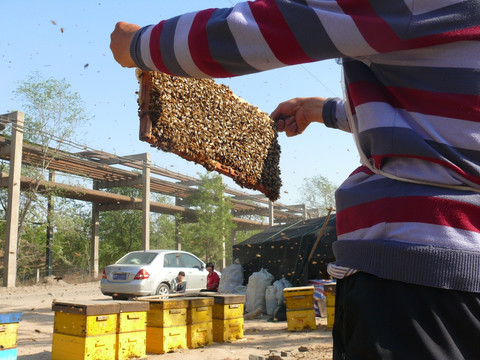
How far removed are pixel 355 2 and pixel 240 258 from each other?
40.9ft

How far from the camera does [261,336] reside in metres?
8.24

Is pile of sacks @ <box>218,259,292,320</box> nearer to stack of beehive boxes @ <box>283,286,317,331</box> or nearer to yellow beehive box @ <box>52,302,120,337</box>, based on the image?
stack of beehive boxes @ <box>283,286,317,331</box>

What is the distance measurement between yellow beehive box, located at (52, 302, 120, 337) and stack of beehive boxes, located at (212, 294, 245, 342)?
2.09 metres

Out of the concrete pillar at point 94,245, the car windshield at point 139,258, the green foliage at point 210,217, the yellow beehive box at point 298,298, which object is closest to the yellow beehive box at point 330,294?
the yellow beehive box at point 298,298

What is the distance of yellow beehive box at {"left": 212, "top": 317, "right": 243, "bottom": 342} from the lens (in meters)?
7.50

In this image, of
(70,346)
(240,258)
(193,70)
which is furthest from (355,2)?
(240,258)

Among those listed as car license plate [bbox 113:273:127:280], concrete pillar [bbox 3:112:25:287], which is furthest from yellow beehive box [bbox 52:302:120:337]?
Result: concrete pillar [bbox 3:112:25:287]

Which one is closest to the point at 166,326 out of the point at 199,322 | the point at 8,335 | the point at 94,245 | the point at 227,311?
the point at 199,322

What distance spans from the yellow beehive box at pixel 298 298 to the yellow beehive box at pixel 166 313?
8.58 ft

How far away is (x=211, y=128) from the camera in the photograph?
17.1 ft

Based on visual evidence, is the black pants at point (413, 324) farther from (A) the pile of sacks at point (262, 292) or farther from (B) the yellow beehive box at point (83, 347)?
(A) the pile of sacks at point (262, 292)

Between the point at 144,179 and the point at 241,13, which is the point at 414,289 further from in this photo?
the point at 144,179

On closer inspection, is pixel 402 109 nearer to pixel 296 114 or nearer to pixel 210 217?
pixel 296 114

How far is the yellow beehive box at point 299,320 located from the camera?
344 inches
